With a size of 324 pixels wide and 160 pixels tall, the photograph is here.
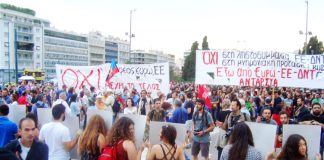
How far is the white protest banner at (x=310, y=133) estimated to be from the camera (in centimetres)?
524

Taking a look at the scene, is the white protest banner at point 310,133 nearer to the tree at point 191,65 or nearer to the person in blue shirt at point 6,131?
the person in blue shirt at point 6,131

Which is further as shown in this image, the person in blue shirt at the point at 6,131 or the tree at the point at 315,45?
the tree at the point at 315,45

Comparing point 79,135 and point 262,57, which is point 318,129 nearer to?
point 79,135

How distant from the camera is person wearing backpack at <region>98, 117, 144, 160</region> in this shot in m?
4.46

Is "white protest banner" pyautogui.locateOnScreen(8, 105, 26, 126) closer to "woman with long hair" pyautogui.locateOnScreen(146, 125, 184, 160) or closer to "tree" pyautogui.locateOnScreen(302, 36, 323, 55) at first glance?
"woman with long hair" pyautogui.locateOnScreen(146, 125, 184, 160)


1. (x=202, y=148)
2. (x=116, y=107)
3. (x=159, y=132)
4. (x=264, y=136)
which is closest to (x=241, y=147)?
(x=264, y=136)

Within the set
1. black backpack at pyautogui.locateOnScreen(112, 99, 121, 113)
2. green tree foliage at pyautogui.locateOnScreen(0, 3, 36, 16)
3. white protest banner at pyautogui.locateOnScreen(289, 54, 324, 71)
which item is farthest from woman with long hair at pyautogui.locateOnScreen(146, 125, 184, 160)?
green tree foliage at pyautogui.locateOnScreen(0, 3, 36, 16)

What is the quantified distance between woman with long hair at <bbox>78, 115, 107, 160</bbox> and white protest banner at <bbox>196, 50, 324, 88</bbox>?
763cm

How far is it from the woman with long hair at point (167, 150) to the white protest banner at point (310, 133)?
58.7 inches

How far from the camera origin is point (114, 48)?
170 metres

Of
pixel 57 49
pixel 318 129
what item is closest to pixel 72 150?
pixel 318 129

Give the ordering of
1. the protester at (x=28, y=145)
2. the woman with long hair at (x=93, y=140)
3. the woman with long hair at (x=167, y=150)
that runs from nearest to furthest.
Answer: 1. the protester at (x=28, y=145)
2. the woman with long hair at (x=167, y=150)
3. the woman with long hair at (x=93, y=140)

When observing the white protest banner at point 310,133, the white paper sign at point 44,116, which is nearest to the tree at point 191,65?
the white paper sign at point 44,116

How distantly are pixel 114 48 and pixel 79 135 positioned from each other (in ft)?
545
